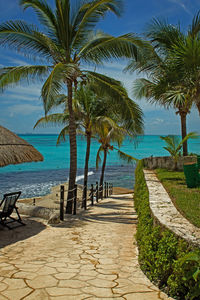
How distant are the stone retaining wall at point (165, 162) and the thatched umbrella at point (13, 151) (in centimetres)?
683

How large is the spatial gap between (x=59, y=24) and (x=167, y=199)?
6.84m

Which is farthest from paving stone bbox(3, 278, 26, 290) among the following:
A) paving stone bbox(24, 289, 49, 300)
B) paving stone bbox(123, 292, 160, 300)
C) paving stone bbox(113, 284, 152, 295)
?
paving stone bbox(123, 292, 160, 300)

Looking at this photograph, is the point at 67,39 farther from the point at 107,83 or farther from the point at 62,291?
the point at 62,291

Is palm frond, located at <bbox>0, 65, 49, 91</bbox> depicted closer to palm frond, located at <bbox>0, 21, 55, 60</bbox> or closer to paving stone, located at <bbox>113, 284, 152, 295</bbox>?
palm frond, located at <bbox>0, 21, 55, 60</bbox>

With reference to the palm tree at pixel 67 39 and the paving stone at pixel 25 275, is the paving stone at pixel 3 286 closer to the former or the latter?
the paving stone at pixel 25 275

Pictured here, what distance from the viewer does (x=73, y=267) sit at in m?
3.89

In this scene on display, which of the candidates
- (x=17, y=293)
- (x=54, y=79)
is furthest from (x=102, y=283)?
(x=54, y=79)

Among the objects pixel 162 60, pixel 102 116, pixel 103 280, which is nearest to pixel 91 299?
pixel 103 280

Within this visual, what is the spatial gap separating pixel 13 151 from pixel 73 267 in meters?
3.29

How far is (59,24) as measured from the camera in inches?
352

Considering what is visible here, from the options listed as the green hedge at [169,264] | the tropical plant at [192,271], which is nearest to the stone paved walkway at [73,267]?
the green hedge at [169,264]

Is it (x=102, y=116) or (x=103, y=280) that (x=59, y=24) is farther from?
(x=103, y=280)

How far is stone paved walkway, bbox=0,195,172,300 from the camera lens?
307cm

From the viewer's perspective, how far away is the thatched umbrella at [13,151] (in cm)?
598
